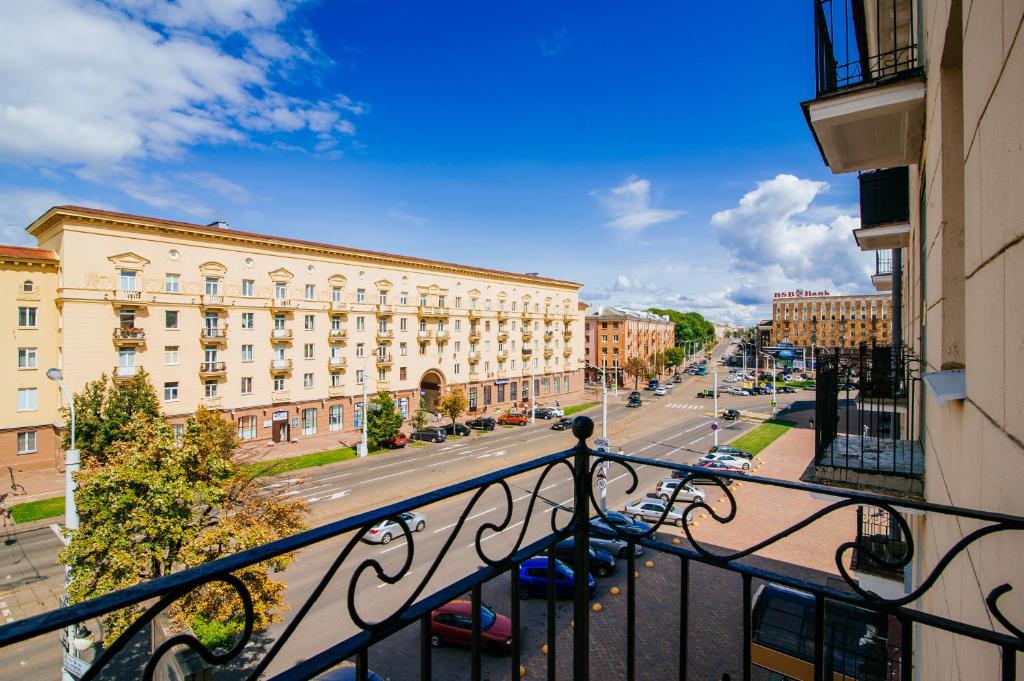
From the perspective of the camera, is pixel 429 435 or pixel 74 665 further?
pixel 429 435

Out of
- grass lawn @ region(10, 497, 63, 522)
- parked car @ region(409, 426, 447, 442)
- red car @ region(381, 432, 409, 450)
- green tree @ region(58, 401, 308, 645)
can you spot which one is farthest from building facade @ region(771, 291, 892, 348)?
grass lawn @ region(10, 497, 63, 522)

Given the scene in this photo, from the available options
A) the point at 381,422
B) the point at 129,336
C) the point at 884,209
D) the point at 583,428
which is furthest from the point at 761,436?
the point at 129,336

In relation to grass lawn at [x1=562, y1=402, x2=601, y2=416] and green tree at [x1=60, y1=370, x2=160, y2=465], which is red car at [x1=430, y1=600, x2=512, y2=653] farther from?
grass lawn at [x1=562, y1=402, x2=601, y2=416]

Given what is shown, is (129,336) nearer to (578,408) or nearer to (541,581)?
(541,581)

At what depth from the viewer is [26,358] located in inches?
998

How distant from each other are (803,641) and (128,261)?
108ft

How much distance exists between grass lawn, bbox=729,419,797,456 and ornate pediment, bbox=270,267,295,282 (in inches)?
1248

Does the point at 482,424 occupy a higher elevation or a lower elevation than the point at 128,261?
lower

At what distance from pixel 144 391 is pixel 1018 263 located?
97.5 ft

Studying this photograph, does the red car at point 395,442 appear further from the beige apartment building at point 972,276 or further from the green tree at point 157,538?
the beige apartment building at point 972,276

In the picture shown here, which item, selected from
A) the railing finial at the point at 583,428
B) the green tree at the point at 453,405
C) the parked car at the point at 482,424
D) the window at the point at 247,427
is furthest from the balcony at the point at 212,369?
the railing finial at the point at 583,428

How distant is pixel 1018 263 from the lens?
1.43 meters

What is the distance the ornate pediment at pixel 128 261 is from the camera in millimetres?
25828

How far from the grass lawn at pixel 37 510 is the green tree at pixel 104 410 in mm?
2271
